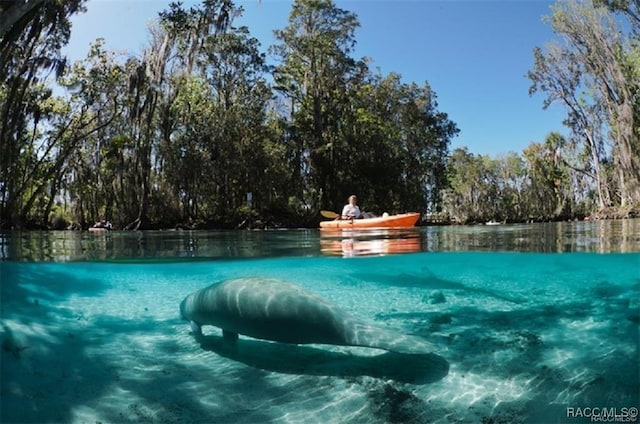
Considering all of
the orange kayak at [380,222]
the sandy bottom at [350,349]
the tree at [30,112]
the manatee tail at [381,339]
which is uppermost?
the tree at [30,112]

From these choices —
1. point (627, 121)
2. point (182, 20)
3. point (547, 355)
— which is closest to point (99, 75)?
point (182, 20)

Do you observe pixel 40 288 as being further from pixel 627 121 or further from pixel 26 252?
pixel 627 121

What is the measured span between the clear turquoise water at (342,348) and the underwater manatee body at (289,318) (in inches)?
29.2

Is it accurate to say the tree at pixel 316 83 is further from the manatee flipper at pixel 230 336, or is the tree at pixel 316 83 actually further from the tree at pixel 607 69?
the manatee flipper at pixel 230 336

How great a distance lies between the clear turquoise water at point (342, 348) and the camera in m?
5.77

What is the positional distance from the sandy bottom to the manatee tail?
637 mm

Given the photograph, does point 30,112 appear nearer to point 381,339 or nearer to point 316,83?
point 316,83

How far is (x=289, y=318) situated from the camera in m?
5.75

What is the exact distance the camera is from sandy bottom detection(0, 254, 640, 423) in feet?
18.8

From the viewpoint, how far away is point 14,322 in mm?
10875

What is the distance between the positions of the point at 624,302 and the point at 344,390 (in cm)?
988

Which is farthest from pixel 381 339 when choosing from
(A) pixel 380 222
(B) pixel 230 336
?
(A) pixel 380 222

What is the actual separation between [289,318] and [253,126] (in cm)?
2703

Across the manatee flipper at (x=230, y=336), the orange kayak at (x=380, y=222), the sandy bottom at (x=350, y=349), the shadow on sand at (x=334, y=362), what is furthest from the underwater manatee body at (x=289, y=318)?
the orange kayak at (x=380, y=222)
